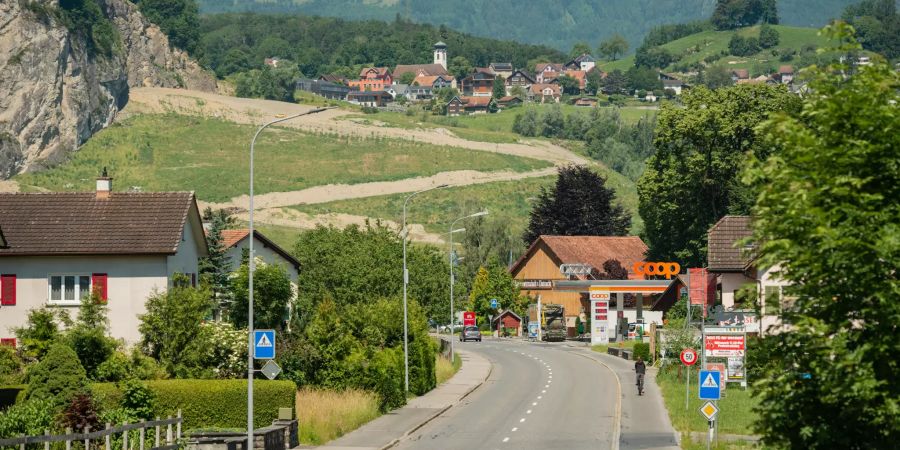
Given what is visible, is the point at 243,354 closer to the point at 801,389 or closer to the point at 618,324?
the point at 801,389

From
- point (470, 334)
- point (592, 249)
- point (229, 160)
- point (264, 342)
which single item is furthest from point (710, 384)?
point (229, 160)

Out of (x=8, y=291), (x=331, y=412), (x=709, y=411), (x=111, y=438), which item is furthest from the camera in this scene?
(x=8, y=291)

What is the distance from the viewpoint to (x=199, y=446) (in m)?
32.2

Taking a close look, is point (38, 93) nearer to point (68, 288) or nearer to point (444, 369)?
point (444, 369)

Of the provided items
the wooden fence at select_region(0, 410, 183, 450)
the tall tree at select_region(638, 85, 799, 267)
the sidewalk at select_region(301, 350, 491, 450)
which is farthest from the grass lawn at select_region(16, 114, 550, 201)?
the wooden fence at select_region(0, 410, 183, 450)

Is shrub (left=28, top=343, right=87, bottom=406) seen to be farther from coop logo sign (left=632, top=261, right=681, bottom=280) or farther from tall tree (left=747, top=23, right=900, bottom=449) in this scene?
coop logo sign (left=632, top=261, right=681, bottom=280)

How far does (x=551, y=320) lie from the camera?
107m

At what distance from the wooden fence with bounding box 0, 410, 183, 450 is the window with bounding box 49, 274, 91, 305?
14.6m

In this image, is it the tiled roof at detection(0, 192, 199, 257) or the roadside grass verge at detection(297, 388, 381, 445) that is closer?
the roadside grass verge at detection(297, 388, 381, 445)

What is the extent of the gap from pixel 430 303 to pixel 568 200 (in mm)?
45996

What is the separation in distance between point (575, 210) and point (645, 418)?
79.5m

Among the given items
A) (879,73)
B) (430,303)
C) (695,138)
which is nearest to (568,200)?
(695,138)

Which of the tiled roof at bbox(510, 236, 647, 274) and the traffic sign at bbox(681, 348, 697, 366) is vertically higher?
the tiled roof at bbox(510, 236, 647, 274)

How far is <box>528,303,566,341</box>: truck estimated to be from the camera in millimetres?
101062
